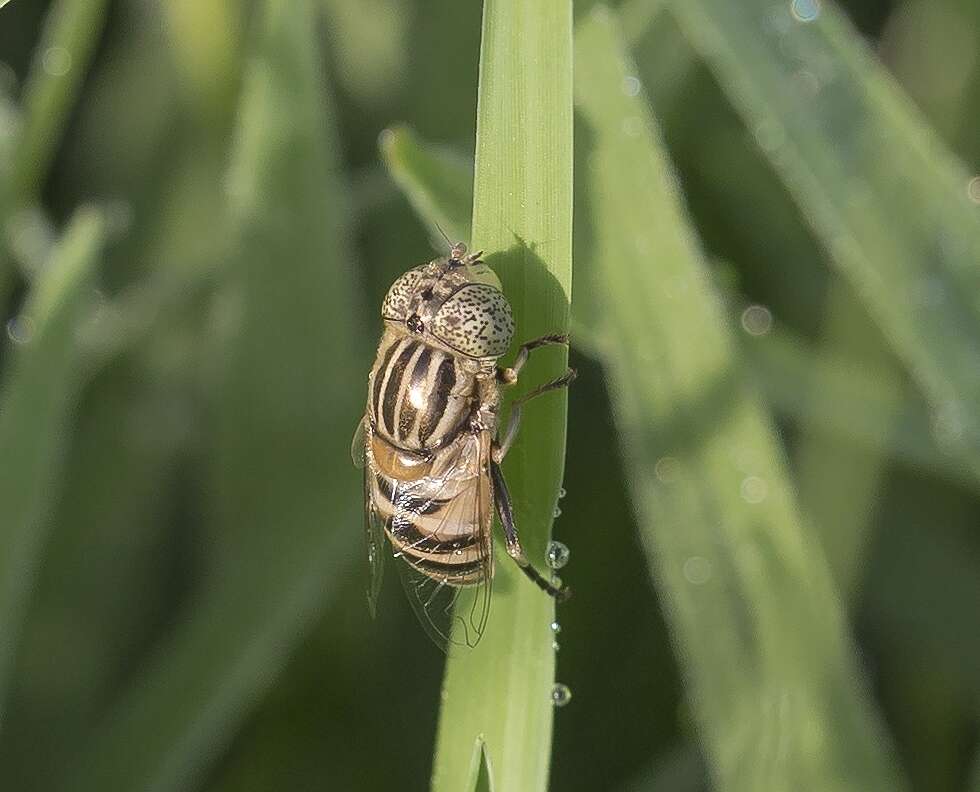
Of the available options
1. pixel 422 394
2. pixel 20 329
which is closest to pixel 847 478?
pixel 422 394

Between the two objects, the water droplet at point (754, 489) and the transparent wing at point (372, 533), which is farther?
the transparent wing at point (372, 533)

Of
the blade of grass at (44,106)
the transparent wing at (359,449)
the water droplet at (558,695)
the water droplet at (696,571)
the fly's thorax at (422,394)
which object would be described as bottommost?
the water droplet at (558,695)

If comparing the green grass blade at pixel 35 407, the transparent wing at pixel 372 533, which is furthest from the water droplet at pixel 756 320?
the green grass blade at pixel 35 407

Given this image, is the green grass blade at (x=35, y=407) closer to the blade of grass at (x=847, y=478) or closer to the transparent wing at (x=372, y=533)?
the transparent wing at (x=372, y=533)

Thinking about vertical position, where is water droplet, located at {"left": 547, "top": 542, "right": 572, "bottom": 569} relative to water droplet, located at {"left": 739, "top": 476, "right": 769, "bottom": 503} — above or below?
below

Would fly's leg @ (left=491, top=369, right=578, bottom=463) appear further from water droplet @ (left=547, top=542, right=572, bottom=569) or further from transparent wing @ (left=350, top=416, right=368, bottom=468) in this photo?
transparent wing @ (left=350, top=416, right=368, bottom=468)

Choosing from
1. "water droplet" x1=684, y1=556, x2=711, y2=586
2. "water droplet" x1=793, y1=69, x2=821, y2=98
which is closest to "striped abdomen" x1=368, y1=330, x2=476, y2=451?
"water droplet" x1=684, y1=556, x2=711, y2=586
